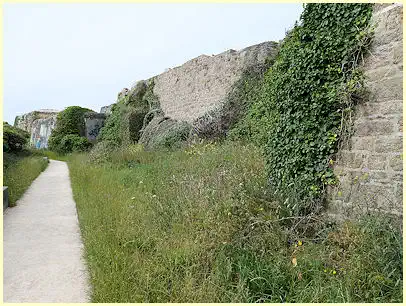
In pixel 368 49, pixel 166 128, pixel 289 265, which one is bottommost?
pixel 289 265

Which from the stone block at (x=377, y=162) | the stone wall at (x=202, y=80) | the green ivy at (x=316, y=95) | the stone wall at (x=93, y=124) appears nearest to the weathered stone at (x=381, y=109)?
the green ivy at (x=316, y=95)

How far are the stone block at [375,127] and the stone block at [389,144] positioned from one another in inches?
2.9

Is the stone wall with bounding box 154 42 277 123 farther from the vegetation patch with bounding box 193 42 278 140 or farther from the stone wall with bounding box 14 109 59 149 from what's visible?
the stone wall with bounding box 14 109 59 149

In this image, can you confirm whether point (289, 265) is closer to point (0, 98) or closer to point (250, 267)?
point (250, 267)

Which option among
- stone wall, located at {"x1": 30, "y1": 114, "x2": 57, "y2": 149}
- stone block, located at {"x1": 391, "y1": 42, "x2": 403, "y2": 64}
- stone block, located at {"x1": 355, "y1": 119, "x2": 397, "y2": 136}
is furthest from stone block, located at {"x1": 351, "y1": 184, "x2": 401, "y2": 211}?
stone wall, located at {"x1": 30, "y1": 114, "x2": 57, "y2": 149}

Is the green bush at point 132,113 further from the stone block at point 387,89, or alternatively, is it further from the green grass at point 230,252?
the stone block at point 387,89

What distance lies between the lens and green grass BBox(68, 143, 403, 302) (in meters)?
→ 2.91

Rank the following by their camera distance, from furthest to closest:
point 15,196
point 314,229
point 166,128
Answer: point 166,128, point 15,196, point 314,229

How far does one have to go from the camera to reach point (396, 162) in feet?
11.6

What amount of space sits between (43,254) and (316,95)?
12.5 feet

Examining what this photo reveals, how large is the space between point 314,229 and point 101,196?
3.68 metres

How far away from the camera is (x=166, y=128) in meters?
12.7

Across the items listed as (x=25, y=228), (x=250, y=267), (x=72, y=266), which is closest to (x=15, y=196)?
(x=25, y=228)

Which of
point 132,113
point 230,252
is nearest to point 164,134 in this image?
point 132,113
